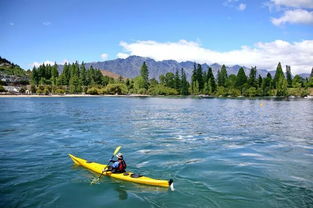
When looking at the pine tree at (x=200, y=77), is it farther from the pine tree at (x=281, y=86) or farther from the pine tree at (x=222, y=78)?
the pine tree at (x=281, y=86)

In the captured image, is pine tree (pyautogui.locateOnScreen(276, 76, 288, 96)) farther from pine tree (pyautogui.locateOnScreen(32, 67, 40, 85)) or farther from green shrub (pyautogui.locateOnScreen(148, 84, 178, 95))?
pine tree (pyautogui.locateOnScreen(32, 67, 40, 85))

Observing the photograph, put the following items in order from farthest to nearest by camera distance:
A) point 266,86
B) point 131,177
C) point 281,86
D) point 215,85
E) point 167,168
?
point 215,85, point 266,86, point 281,86, point 167,168, point 131,177

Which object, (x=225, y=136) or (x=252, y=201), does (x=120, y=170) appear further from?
(x=225, y=136)

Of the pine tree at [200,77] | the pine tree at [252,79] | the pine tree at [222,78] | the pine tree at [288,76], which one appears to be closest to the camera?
the pine tree at [252,79]

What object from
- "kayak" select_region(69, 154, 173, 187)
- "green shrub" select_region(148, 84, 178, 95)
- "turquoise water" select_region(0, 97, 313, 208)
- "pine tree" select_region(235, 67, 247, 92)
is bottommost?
"turquoise water" select_region(0, 97, 313, 208)

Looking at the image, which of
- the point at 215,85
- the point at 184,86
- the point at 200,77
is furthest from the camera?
the point at 184,86

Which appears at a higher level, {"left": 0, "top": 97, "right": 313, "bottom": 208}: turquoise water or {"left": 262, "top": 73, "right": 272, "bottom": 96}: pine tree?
{"left": 262, "top": 73, "right": 272, "bottom": 96}: pine tree

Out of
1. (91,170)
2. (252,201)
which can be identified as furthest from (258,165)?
(91,170)

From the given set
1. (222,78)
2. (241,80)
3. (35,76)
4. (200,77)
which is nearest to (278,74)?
(241,80)

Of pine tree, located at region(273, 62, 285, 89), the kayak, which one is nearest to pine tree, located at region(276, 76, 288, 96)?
pine tree, located at region(273, 62, 285, 89)

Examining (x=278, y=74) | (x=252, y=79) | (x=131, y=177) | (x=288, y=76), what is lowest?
(x=131, y=177)

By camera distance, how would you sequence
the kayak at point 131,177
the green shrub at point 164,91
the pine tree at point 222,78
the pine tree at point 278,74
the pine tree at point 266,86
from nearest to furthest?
the kayak at point 131,177 < the pine tree at point 266,86 < the pine tree at point 278,74 < the pine tree at point 222,78 < the green shrub at point 164,91

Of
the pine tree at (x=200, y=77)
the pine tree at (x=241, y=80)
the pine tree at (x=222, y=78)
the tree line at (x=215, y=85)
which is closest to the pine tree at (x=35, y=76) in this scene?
the tree line at (x=215, y=85)

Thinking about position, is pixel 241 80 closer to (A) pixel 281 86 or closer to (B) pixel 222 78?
(B) pixel 222 78
